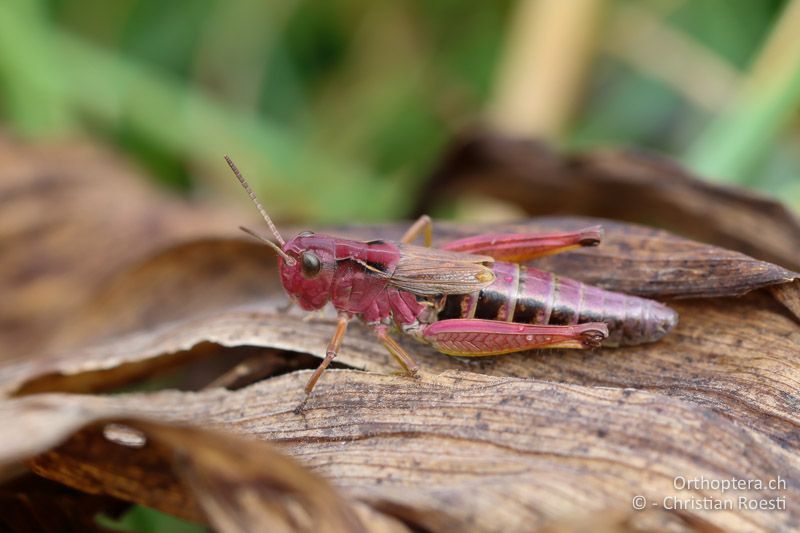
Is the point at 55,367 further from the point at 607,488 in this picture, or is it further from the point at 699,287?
the point at 699,287

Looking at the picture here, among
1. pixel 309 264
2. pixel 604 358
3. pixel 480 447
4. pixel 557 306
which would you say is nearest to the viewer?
pixel 480 447

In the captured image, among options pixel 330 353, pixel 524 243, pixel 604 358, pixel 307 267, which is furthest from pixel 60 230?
pixel 604 358

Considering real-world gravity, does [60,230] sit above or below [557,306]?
above

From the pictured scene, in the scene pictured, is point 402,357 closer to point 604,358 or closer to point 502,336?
point 502,336

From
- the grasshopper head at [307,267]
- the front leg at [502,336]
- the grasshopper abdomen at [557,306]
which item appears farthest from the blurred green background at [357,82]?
the front leg at [502,336]

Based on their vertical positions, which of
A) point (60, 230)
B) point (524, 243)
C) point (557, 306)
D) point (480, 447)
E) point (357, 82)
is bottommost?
point (480, 447)

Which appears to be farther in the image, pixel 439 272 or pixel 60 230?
pixel 60 230

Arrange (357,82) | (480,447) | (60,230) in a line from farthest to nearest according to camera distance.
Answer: (357,82)
(60,230)
(480,447)
